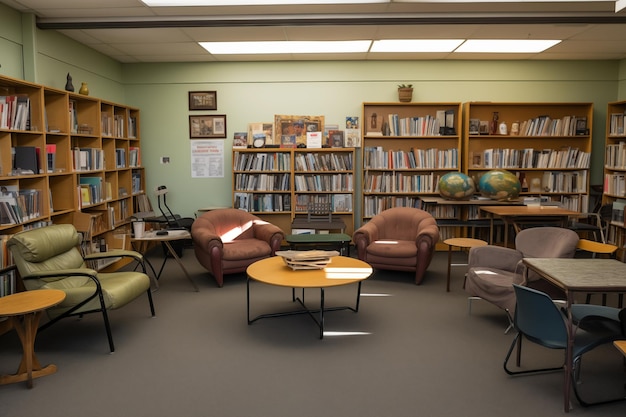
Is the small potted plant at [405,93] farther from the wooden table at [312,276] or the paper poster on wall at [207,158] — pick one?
the wooden table at [312,276]

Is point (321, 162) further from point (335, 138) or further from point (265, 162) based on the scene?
point (265, 162)

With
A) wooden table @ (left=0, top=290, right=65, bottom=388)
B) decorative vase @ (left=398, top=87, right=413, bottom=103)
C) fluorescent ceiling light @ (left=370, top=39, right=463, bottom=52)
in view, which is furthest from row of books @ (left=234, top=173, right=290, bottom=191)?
wooden table @ (left=0, top=290, right=65, bottom=388)

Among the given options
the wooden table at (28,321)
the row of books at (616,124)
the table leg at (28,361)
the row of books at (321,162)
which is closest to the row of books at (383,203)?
the row of books at (321,162)

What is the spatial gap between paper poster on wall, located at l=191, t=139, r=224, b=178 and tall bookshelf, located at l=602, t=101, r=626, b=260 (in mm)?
6026

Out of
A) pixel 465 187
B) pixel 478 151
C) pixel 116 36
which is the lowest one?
pixel 465 187

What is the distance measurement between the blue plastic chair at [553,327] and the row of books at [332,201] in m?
4.83

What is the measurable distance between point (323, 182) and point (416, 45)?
2.47 metres

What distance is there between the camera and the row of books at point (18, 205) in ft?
14.8

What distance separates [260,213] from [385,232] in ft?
7.49

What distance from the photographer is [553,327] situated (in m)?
3.05

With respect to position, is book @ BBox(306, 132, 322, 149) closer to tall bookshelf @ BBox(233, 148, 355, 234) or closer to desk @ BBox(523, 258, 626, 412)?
tall bookshelf @ BBox(233, 148, 355, 234)

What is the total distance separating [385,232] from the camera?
6.76m

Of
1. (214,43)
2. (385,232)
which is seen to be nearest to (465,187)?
(385,232)

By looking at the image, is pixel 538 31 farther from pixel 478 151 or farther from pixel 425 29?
pixel 478 151
